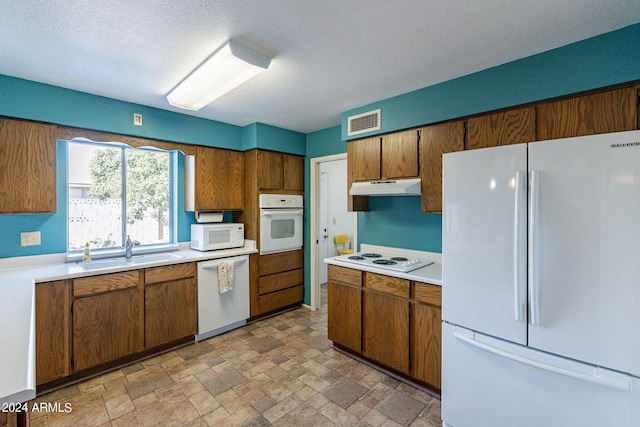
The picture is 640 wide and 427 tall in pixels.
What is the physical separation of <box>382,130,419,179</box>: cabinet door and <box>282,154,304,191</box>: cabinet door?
1.56m

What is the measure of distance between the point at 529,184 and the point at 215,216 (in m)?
3.22

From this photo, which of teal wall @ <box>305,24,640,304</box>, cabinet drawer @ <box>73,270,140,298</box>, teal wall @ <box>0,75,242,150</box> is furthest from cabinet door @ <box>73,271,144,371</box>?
A: teal wall @ <box>305,24,640,304</box>

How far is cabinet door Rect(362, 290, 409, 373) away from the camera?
236 cm

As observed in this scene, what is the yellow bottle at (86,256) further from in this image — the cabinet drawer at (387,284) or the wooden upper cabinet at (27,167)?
the cabinet drawer at (387,284)

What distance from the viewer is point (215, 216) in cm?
361

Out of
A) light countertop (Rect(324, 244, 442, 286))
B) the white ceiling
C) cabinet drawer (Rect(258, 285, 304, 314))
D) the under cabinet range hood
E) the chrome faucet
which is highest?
the white ceiling

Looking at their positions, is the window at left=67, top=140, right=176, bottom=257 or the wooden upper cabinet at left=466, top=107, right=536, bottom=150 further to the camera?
the window at left=67, top=140, right=176, bottom=257

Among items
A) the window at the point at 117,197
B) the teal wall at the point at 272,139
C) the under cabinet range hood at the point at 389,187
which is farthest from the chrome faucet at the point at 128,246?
the under cabinet range hood at the point at 389,187

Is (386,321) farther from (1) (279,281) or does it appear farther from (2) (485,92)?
(2) (485,92)

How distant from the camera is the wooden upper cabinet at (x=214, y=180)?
3385 mm

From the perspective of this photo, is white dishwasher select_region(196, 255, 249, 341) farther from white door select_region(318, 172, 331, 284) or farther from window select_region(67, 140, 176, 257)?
white door select_region(318, 172, 331, 284)

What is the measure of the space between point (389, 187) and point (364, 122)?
790 millimetres

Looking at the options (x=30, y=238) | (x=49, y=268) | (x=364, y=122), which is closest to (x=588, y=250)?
(x=364, y=122)

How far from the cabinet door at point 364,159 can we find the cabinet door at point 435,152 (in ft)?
1.55
